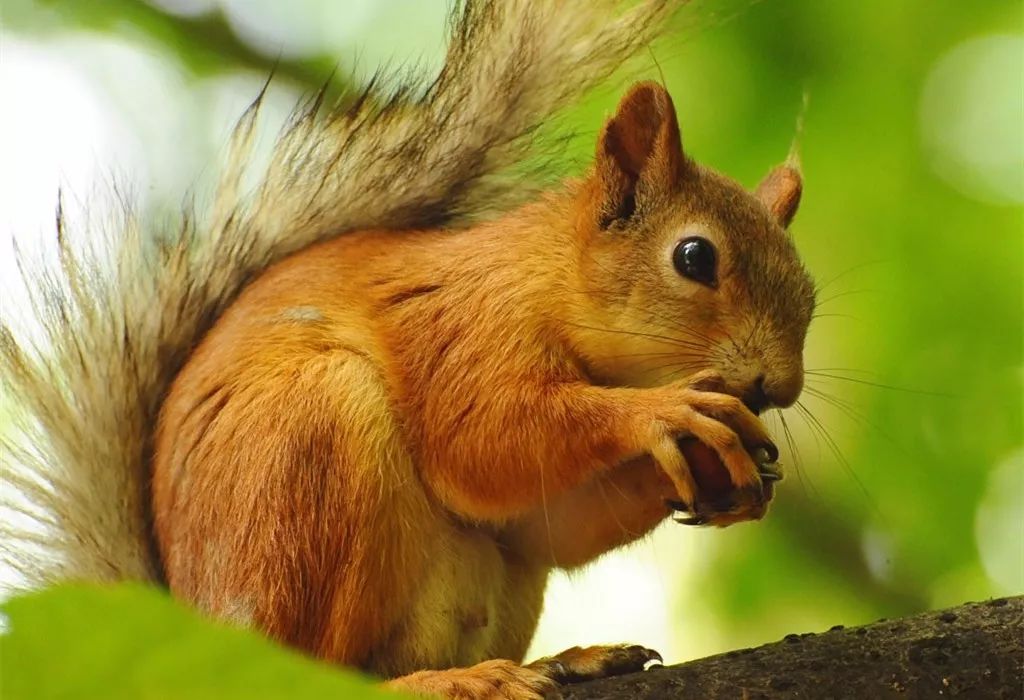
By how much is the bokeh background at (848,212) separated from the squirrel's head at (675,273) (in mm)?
589

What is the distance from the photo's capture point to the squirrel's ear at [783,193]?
144 cm

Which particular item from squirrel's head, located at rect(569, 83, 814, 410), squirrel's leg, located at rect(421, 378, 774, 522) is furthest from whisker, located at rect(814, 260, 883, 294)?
squirrel's leg, located at rect(421, 378, 774, 522)

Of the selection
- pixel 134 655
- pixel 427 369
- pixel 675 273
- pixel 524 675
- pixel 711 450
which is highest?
pixel 675 273

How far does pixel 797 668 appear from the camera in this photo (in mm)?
1036

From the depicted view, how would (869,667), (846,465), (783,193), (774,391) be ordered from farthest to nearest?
(846,465) < (783,193) < (774,391) < (869,667)

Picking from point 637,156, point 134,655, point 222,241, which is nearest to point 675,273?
point 637,156

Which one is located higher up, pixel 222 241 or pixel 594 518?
pixel 222 241

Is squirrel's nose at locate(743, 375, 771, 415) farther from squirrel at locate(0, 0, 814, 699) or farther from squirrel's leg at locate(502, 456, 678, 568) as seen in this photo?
squirrel's leg at locate(502, 456, 678, 568)

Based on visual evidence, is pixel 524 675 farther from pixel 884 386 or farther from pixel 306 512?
pixel 884 386

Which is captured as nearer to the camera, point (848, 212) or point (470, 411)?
point (470, 411)

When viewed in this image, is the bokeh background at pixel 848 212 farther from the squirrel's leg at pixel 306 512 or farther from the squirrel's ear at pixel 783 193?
the squirrel's leg at pixel 306 512

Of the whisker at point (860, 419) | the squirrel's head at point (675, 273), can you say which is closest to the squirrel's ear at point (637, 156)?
the squirrel's head at point (675, 273)

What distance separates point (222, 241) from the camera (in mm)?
1521

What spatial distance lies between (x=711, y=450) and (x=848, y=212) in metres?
1.09
